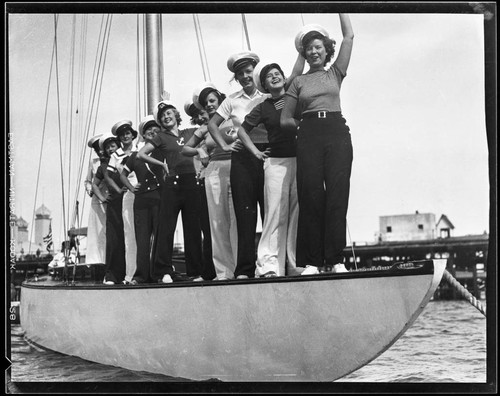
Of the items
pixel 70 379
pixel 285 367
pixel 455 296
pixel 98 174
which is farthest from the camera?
pixel 455 296

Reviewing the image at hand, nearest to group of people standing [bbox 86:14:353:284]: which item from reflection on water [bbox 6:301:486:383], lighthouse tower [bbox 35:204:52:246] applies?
lighthouse tower [bbox 35:204:52:246]

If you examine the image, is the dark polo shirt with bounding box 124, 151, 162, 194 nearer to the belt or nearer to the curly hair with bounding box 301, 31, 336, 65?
the belt

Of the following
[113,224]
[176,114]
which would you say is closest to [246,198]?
[176,114]

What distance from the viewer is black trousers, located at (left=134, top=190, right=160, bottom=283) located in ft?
31.6

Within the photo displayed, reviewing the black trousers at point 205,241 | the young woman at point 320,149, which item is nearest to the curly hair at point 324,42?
the young woman at point 320,149

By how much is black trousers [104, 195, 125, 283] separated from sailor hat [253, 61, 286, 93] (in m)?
2.23

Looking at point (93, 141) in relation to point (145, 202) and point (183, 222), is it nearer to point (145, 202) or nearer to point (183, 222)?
point (145, 202)

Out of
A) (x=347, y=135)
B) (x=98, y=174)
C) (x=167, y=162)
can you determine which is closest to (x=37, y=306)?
(x=98, y=174)

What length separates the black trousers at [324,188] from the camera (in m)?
8.30

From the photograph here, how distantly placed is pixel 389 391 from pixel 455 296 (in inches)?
623

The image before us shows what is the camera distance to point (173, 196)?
9422mm

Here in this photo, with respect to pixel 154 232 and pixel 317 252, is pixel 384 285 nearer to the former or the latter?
pixel 317 252

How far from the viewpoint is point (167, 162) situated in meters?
9.48

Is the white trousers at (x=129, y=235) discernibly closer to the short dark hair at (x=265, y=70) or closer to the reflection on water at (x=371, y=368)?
the reflection on water at (x=371, y=368)
